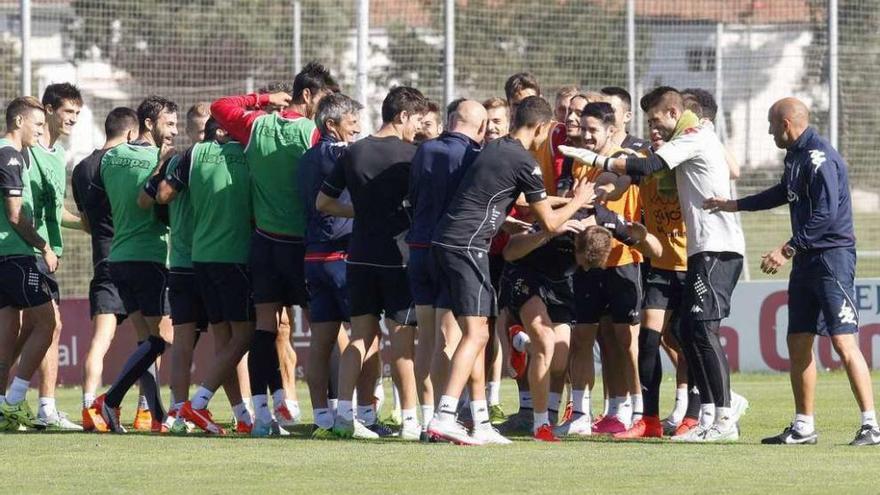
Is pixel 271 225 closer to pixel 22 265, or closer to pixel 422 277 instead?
pixel 422 277

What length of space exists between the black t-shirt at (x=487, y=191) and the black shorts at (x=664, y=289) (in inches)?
68.8

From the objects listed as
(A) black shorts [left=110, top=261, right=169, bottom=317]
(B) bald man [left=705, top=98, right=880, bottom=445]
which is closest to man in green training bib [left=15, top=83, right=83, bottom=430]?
(A) black shorts [left=110, top=261, right=169, bottom=317]

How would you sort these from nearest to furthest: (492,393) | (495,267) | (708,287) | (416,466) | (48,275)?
1. (416,466)
2. (708,287)
3. (495,267)
4. (48,275)
5. (492,393)

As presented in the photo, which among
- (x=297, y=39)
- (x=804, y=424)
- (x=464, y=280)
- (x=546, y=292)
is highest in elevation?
(x=297, y=39)

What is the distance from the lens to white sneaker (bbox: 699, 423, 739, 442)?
10.5m

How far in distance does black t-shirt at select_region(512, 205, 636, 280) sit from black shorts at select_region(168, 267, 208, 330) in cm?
249

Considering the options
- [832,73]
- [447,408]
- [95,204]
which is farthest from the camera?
[832,73]

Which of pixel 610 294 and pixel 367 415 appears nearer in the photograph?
pixel 367 415

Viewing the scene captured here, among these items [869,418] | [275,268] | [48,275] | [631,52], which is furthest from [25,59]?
[869,418]

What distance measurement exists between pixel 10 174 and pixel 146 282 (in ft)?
4.31

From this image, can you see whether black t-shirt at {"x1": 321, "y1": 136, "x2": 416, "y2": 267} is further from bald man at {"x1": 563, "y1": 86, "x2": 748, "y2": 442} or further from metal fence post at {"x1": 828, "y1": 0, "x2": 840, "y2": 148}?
metal fence post at {"x1": 828, "y1": 0, "x2": 840, "y2": 148}

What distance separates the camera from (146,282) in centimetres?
1192

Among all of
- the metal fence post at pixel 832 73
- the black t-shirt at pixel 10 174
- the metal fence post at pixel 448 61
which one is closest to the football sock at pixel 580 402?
the black t-shirt at pixel 10 174

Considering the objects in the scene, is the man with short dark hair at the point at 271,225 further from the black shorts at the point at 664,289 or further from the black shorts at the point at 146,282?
the black shorts at the point at 664,289
